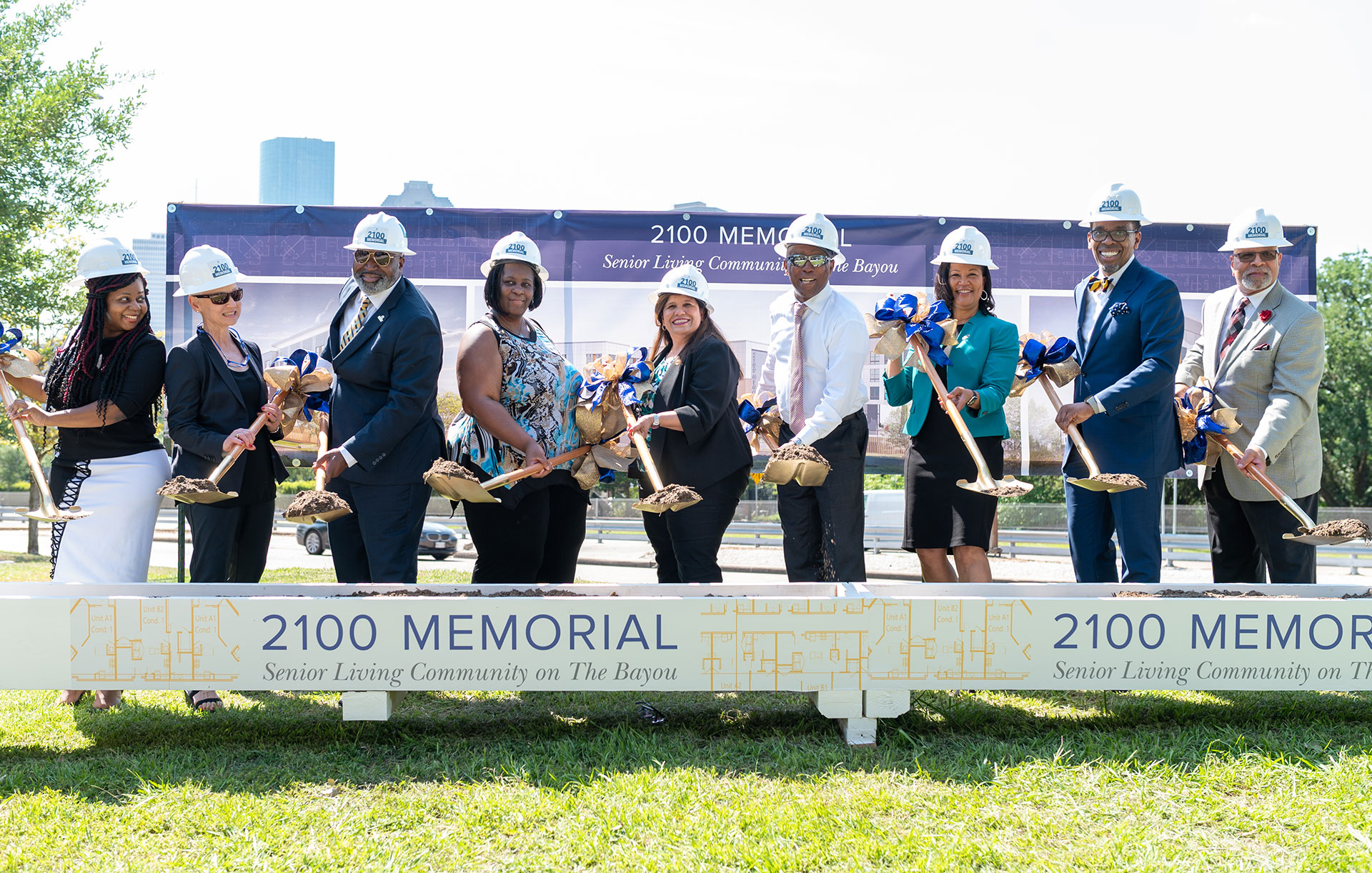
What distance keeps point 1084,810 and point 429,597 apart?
2052 millimetres

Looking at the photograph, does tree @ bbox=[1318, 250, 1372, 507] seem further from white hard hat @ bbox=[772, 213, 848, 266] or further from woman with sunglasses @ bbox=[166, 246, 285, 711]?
woman with sunglasses @ bbox=[166, 246, 285, 711]

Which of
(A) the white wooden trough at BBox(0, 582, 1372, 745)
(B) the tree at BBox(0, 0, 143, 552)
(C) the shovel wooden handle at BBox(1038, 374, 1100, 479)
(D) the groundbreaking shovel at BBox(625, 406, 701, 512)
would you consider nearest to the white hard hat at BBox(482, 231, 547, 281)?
(D) the groundbreaking shovel at BBox(625, 406, 701, 512)

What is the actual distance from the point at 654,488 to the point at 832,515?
762 millimetres

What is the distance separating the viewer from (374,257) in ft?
13.6

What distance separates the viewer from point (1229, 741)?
341 cm

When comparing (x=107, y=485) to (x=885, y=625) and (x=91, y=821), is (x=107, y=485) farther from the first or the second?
(x=885, y=625)

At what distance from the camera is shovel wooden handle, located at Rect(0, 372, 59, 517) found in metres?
4.05

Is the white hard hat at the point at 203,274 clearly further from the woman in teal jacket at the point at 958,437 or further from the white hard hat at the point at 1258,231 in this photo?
the white hard hat at the point at 1258,231

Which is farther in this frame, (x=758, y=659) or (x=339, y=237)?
(x=339, y=237)

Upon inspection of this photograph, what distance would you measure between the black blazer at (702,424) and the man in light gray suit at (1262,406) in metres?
2.12

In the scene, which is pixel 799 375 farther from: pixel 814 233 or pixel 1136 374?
pixel 1136 374

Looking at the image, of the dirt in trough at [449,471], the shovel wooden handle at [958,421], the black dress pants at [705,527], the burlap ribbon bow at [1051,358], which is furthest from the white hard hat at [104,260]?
the burlap ribbon bow at [1051,358]

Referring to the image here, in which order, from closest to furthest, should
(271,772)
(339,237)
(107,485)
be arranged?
(271,772), (107,485), (339,237)

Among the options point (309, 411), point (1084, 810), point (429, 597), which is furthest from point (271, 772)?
point (1084, 810)
